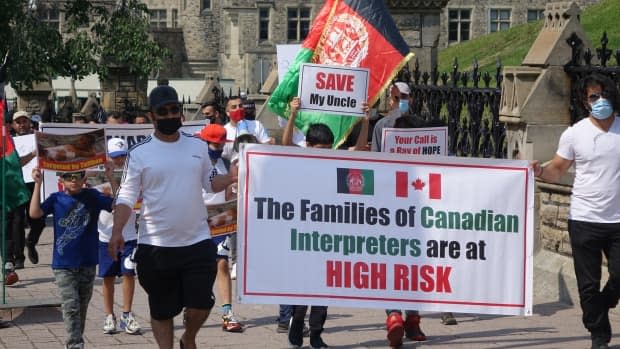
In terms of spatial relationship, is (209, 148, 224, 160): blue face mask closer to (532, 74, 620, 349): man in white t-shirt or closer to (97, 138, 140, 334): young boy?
(97, 138, 140, 334): young boy

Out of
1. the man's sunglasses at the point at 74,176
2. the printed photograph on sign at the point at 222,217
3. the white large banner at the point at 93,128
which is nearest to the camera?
the man's sunglasses at the point at 74,176

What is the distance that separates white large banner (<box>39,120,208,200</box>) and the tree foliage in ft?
37.2

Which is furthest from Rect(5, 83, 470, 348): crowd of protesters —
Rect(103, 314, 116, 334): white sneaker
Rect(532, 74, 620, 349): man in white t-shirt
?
Rect(532, 74, 620, 349): man in white t-shirt

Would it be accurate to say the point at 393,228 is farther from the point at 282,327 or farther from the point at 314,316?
the point at 282,327

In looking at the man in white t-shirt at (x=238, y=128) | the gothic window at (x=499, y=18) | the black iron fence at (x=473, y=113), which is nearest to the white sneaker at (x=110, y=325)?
the man in white t-shirt at (x=238, y=128)

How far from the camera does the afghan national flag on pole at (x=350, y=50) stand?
1241cm

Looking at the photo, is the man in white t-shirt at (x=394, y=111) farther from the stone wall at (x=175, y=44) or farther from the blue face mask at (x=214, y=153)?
the stone wall at (x=175, y=44)

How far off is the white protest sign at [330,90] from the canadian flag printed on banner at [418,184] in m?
2.35

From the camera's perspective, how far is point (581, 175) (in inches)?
375

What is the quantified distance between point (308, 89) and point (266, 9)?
83775mm

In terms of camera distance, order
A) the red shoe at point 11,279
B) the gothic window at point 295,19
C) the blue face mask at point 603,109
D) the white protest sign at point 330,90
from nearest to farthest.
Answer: the blue face mask at point 603,109, the white protest sign at point 330,90, the red shoe at point 11,279, the gothic window at point 295,19

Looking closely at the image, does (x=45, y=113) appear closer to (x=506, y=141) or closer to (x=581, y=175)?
(x=506, y=141)

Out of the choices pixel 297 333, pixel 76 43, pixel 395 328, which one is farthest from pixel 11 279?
pixel 76 43

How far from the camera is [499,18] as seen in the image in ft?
306
